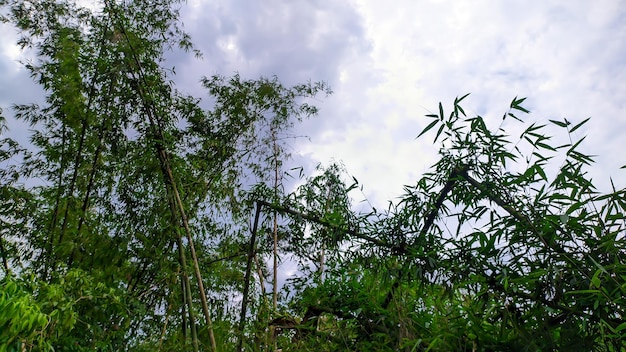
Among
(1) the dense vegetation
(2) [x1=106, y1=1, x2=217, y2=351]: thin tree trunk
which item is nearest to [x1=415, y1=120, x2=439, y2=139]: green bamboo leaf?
(1) the dense vegetation

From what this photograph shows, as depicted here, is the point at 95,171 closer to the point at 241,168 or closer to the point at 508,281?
the point at 241,168

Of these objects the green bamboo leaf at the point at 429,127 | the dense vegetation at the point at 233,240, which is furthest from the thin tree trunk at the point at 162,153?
the green bamboo leaf at the point at 429,127

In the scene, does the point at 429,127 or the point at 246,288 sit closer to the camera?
the point at 429,127

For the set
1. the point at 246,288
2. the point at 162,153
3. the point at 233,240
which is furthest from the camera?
the point at 233,240

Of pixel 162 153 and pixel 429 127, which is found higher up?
pixel 162 153

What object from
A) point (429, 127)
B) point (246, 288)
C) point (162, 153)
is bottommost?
point (246, 288)

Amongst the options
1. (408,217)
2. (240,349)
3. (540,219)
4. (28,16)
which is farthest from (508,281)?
(28,16)

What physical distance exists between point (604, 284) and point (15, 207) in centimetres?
437

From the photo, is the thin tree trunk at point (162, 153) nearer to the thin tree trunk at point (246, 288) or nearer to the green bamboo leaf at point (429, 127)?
the thin tree trunk at point (246, 288)

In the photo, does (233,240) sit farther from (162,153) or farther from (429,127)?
(429,127)

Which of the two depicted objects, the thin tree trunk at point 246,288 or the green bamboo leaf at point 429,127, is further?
A: the thin tree trunk at point 246,288

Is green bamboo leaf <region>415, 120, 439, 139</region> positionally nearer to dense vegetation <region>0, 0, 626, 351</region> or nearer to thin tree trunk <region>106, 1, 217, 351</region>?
dense vegetation <region>0, 0, 626, 351</region>

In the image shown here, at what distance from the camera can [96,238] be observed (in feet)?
11.5

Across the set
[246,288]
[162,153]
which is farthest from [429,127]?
[162,153]
